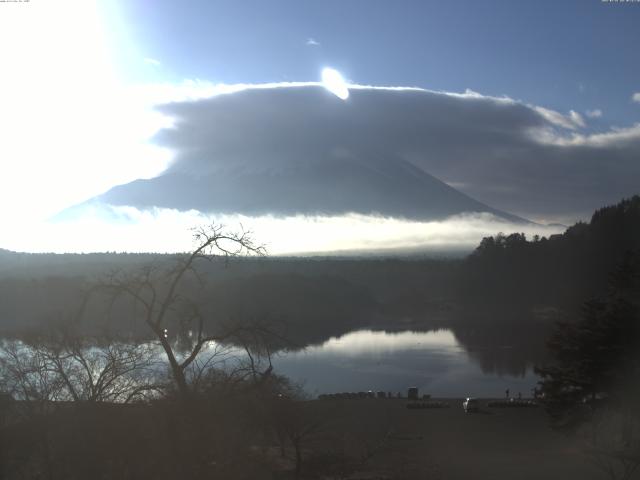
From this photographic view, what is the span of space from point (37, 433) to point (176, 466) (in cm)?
149

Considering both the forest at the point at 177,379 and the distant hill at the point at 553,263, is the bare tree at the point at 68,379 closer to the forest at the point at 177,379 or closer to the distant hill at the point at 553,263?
the forest at the point at 177,379

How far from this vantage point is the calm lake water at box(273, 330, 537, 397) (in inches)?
1101

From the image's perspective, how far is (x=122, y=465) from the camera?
18.8ft

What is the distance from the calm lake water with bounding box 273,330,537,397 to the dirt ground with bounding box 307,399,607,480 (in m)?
5.14

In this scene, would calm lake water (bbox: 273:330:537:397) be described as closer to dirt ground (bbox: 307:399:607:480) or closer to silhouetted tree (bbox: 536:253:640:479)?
dirt ground (bbox: 307:399:607:480)

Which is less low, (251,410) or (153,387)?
(153,387)

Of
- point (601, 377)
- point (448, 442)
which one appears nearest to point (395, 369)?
point (448, 442)

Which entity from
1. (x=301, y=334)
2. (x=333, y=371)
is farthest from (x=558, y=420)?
(x=301, y=334)

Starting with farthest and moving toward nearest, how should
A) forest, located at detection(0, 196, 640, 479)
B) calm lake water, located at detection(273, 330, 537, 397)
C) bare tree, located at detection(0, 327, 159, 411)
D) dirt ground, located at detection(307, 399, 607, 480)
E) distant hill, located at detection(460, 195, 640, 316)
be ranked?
distant hill, located at detection(460, 195, 640, 316) < calm lake water, located at detection(273, 330, 537, 397) < dirt ground, located at detection(307, 399, 607, 480) < bare tree, located at detection(0, 327, 159, 411) < forest, located at detection(0, 196, 640, 479)

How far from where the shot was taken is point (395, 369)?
108 feet

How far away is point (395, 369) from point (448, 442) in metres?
15.3

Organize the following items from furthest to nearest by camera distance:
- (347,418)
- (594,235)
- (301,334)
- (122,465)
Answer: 1. (594,235)
2. (301,334)
3. (347,418)
4. (122,465)

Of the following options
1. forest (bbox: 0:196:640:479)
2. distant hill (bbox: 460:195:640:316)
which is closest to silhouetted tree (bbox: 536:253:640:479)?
forest (bbox: 0:196:640:479)

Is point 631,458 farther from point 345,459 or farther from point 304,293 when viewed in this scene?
point 304,293
